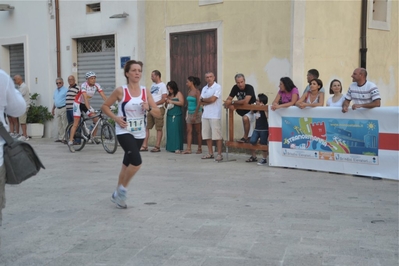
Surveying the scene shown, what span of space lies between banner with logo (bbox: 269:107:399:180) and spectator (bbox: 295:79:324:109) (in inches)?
10.0

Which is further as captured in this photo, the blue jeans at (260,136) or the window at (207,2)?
the window at (207,2)

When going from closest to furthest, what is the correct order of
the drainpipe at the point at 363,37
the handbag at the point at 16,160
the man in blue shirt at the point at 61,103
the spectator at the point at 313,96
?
the handbag at the point at 16,160 < the spectator at the point at 313,96 < the drainpipe at the point at 363,37 < the man in blue shirt at the point at 61,103

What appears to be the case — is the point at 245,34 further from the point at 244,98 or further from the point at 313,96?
the point at 313,96

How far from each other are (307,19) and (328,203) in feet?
18.0

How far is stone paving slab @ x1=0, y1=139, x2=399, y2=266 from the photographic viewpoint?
4820 mm

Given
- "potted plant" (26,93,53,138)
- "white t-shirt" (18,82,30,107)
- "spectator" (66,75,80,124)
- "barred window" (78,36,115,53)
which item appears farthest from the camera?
"potted plant" (26,93,53,138)

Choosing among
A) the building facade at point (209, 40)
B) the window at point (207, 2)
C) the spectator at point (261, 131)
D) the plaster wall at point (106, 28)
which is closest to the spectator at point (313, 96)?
the spectator at point (261, 131)

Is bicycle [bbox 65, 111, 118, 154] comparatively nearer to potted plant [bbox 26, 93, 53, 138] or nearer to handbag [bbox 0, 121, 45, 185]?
potted plant [bbox 26, 93, 53, 138]

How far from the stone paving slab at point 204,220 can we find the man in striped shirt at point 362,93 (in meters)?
1.22

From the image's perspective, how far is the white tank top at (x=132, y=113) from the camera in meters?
6.42

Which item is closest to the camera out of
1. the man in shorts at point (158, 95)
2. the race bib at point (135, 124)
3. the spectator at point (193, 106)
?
the race bib at point (135, 124)

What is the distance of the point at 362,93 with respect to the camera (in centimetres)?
877

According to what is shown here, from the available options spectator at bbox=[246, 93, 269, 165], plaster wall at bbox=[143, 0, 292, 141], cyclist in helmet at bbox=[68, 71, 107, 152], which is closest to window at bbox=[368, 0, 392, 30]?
plaster wall at bbox=[143, 0, 292, 141]

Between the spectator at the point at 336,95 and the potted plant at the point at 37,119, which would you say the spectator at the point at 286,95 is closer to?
the spectator at the point at 336,95
